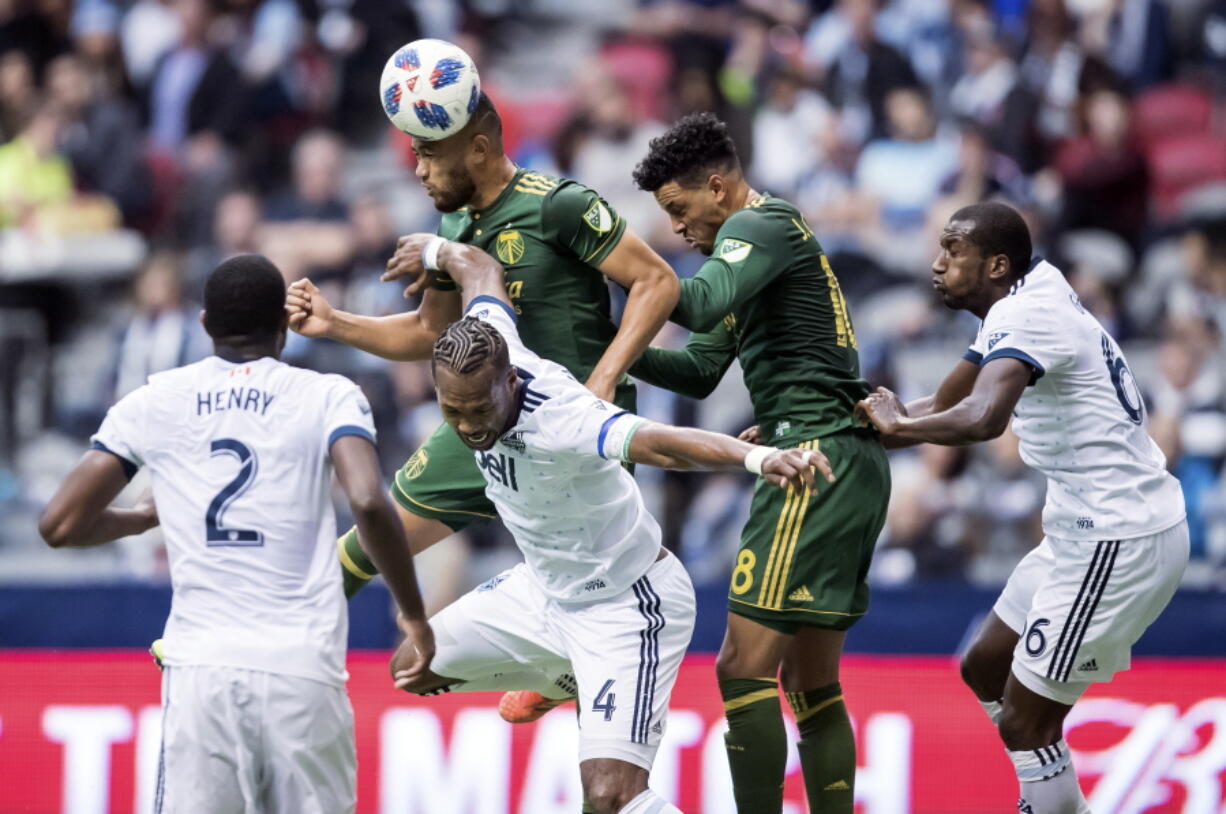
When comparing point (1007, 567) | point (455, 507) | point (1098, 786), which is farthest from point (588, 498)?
point (1007, 567)

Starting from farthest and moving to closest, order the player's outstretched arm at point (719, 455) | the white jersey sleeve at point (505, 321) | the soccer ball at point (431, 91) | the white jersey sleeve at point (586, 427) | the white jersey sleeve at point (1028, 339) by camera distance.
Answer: the soccer ball at point (431, 91) → the white jersey sleeve at point (1028, 339) → the white jersey sleeve at point (505, 321) → the white jersey sleeve at point (586, 427) → the player's outstretched arm at point (719, 455)

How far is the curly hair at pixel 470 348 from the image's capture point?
5629mm

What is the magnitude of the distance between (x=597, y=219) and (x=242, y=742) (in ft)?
7.79

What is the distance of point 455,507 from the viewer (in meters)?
6.94

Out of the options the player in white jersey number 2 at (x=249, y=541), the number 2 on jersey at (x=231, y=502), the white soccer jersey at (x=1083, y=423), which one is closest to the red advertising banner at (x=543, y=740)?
the white soccer jersey at (x=1083, y=423)

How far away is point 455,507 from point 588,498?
103 cm

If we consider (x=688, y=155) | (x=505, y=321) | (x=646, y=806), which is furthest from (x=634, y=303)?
(x=646, y=806)

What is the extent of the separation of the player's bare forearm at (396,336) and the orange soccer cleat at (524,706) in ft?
4.84

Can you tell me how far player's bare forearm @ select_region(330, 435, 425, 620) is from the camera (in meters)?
5.19

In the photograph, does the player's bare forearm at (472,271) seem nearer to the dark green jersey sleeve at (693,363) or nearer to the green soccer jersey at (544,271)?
the green soccer jersey at (544,271)

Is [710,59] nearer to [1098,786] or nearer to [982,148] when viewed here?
[982,148]

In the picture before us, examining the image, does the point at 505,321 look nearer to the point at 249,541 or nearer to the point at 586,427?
the point at 586,427

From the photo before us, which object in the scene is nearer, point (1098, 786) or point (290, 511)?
point (290, 511)

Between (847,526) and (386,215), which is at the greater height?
(386,215)
